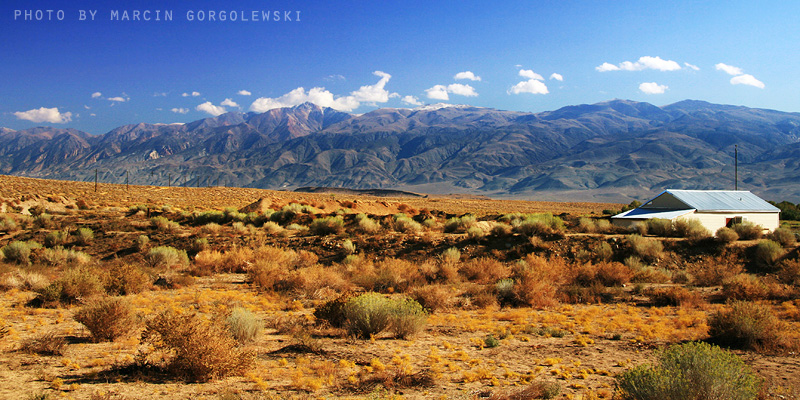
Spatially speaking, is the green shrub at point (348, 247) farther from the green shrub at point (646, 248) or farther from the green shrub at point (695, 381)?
the green shrub at point (695, 381)

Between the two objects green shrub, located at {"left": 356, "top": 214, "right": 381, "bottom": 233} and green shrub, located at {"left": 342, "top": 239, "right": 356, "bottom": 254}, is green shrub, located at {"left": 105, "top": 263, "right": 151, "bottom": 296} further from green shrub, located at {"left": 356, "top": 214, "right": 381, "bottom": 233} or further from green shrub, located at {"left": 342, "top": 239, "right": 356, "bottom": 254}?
green shrub, located at {"left": 356, "top": 214, "right": 381, "bottom": 233}

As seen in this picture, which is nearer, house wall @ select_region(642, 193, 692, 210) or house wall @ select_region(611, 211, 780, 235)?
house wall @ select_region(611, 211, 780, 235)

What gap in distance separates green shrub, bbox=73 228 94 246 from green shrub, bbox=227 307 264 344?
17.1m

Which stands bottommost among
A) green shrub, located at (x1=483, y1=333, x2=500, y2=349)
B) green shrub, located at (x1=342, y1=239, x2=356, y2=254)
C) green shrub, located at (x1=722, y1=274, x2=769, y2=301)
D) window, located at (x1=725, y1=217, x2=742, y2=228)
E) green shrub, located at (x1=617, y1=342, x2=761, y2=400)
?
green shrub, located at (x1=483, y1=333, x2=500, y2=349)

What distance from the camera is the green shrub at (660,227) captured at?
2171 cm

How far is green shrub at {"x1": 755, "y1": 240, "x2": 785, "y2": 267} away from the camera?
17.2 m

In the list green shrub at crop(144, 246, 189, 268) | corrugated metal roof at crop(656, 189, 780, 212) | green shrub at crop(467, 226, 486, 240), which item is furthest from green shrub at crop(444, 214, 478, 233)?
corrugated metal roof at crop(656, 189, 780, 212)

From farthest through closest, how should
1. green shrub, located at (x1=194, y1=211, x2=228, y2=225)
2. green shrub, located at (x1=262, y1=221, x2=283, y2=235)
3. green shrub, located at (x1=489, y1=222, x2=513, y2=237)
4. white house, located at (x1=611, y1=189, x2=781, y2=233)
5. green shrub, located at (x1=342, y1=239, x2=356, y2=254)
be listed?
green shrub, located at (x1=194, y1=211, x2=228, y2=225) → white house, located at (x1=611, y1=189, x2=781, y2=233) → green shrub, located at (x1=262, y1=221, x2=283, y2=235) → green shrub, located at (x1=489, y1=222, x2=513, y2=237) → green shrub, located at (x1=342, y1=239, x2=356, y2=254)

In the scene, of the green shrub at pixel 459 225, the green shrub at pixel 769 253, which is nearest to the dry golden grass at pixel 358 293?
the green shrub at pixel 769 253

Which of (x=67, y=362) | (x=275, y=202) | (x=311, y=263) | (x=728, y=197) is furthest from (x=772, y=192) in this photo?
(x=67, y=362)

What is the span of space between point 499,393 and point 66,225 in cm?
2801

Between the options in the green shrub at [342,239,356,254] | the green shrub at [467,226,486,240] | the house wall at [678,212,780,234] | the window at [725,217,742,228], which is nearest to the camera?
the green shrub at [342,239,356,254]

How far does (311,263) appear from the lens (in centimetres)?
1870

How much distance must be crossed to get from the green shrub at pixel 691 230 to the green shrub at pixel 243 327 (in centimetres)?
1899
